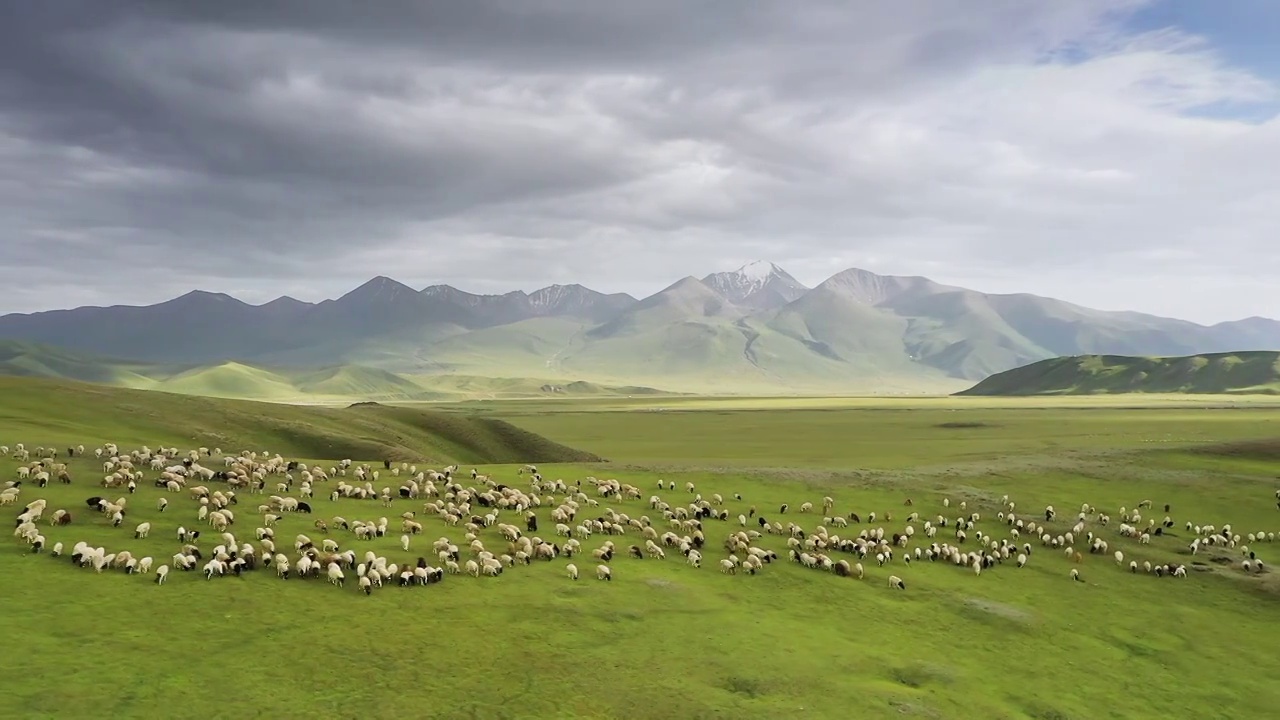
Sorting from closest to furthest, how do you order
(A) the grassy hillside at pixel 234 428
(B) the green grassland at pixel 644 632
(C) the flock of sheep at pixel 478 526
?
1. (B) the green grassland at pixel 644 632
2. (C) the flock of sheep at pixel 478 526
3. (A) the grassy hillside at pixel 234 428

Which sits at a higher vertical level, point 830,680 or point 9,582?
point 9,582

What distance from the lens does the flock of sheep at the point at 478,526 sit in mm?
23516

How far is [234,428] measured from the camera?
203 ft

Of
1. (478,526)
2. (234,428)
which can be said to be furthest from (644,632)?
(234,428)

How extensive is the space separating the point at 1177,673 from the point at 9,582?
32.2 meters

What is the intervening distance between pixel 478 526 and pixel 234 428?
40323 mm

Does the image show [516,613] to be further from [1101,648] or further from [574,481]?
[574,481]

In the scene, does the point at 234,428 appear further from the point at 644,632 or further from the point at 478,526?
the point at 644,632

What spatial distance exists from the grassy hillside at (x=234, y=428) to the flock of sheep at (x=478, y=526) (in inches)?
562

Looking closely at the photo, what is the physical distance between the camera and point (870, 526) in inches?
1478

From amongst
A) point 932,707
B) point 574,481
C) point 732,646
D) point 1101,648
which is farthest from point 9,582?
point 1101,648

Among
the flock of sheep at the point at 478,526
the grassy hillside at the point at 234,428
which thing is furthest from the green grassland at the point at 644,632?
the grassy hillside at the point at 234,428

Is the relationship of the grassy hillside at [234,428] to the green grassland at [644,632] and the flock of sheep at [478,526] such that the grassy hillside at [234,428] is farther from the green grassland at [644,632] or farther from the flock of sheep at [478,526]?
the flock of sheep at [478,526]

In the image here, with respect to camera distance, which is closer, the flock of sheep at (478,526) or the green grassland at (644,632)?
the green grassland at (644,632)
